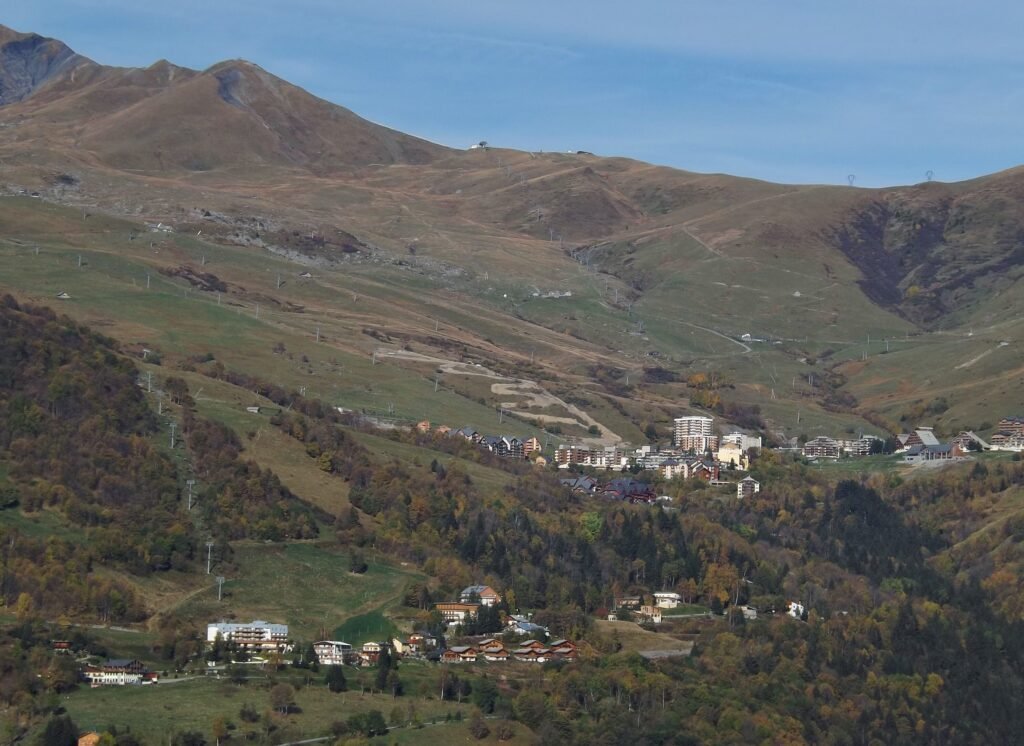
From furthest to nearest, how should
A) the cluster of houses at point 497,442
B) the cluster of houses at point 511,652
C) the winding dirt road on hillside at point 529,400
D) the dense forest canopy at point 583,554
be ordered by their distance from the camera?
the winding dirt road on hillside at point 529,400 → the cluster of houses at point 497,442 → the cluster of houses at point 511,652 → the dense forest canopy at point 583,554

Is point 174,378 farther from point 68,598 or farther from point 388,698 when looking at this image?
point 388,698

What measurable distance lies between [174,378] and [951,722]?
6520 cm

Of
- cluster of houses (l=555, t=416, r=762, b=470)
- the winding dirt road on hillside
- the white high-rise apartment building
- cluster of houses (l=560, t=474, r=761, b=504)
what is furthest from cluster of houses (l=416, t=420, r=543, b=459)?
the white high-rise apartment building

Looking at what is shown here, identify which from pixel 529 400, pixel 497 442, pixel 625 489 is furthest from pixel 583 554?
pixel 529 400

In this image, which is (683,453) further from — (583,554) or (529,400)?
(583,554)

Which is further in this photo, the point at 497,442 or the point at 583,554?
the point at 497,442

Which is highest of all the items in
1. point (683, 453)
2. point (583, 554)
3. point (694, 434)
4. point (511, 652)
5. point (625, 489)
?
point (694, 434)

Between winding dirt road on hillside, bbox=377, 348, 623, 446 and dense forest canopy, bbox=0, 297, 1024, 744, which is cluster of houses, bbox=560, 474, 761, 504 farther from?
winding dirt road on hillside, bbox=377, 348, 623, 446

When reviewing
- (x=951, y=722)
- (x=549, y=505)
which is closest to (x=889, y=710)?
(x=951, y=722)

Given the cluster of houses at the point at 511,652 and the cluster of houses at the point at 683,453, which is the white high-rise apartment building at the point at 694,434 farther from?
the cluster of houses at the point at 511,652

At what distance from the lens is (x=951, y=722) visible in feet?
334

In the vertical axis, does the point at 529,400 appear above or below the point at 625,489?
above

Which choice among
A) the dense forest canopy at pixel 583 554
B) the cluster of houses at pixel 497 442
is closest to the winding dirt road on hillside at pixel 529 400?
the cluster of houses at pixel 497 442

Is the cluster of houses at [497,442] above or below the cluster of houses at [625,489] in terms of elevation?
above
